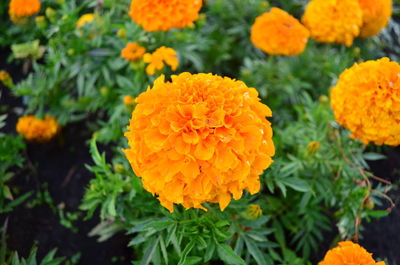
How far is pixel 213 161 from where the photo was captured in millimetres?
1151

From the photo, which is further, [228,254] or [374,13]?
[374,13]

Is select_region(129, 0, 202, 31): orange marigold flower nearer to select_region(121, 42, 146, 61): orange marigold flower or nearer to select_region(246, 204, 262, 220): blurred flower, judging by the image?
select_region(121, 42, 146, 61): orange marigold flower

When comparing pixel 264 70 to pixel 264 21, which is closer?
pixel 264 21

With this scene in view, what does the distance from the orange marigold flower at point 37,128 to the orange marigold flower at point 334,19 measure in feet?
6.60

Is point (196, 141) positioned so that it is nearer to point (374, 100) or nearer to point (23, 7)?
point (374, 100)

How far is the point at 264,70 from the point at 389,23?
4.84ft

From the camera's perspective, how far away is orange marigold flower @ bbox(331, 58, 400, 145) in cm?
147

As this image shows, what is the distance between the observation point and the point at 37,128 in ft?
8.18

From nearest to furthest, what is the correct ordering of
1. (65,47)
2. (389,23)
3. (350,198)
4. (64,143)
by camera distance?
(350,198)
(65,47)
(64,143)
(389,23)

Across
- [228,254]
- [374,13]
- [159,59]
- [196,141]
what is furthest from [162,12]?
[374,13]

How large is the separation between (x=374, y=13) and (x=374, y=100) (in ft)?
4.61

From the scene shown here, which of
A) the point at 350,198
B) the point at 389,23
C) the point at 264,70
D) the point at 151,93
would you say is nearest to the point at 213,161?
the point at 151,93

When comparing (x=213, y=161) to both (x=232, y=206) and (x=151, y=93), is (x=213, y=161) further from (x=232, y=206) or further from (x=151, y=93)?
(x=232, y=206)

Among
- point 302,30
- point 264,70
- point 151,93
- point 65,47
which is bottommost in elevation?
point 264,70
